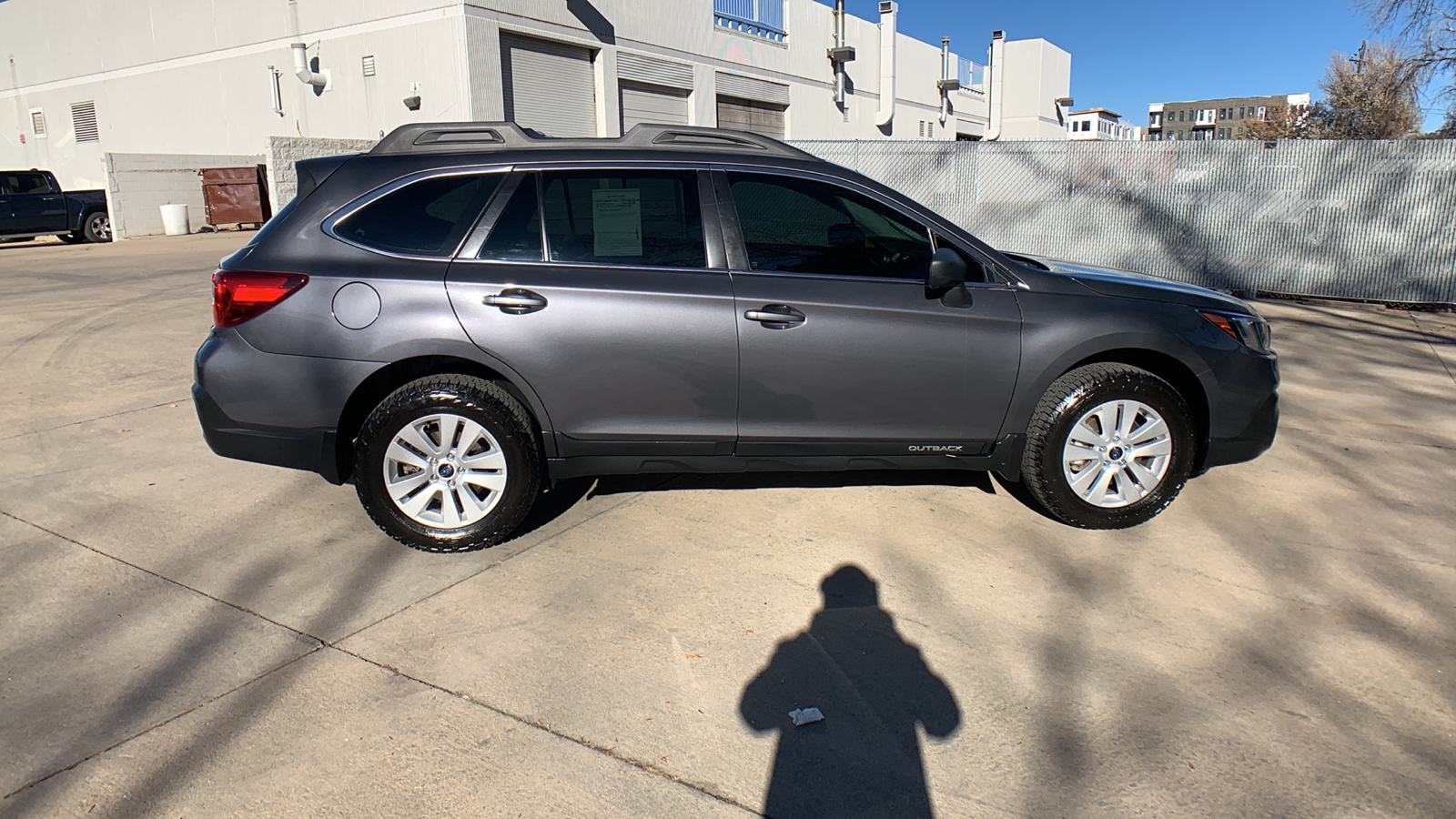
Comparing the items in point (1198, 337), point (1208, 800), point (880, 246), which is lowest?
point (1208, 800)

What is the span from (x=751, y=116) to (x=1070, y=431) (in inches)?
946

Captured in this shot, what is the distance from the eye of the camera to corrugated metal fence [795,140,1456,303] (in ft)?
37.1

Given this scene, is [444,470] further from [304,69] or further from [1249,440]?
[304,69]

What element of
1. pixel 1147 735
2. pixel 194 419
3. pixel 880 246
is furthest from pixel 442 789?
pixel 194 419

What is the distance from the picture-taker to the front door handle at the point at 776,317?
13.3 feet

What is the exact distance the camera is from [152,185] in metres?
24.5

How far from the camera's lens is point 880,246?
440 cm

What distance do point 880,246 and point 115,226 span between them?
2546 cm

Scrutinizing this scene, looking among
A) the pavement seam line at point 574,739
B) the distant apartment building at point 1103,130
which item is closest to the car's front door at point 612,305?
the pavement seam line at point 574,739

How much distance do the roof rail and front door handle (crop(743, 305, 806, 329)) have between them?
798 millimetres

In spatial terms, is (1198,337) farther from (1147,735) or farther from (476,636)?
(476,636)

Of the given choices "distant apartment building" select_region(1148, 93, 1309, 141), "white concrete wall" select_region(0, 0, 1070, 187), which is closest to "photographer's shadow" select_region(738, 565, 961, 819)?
"white concrete wall" select_region(0, 0, 1070, 187)

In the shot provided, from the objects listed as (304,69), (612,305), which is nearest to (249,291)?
(612,305)

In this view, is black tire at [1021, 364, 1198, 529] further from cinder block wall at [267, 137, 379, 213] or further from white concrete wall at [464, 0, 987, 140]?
white concrete wall at [464, 0, 987, 140]
